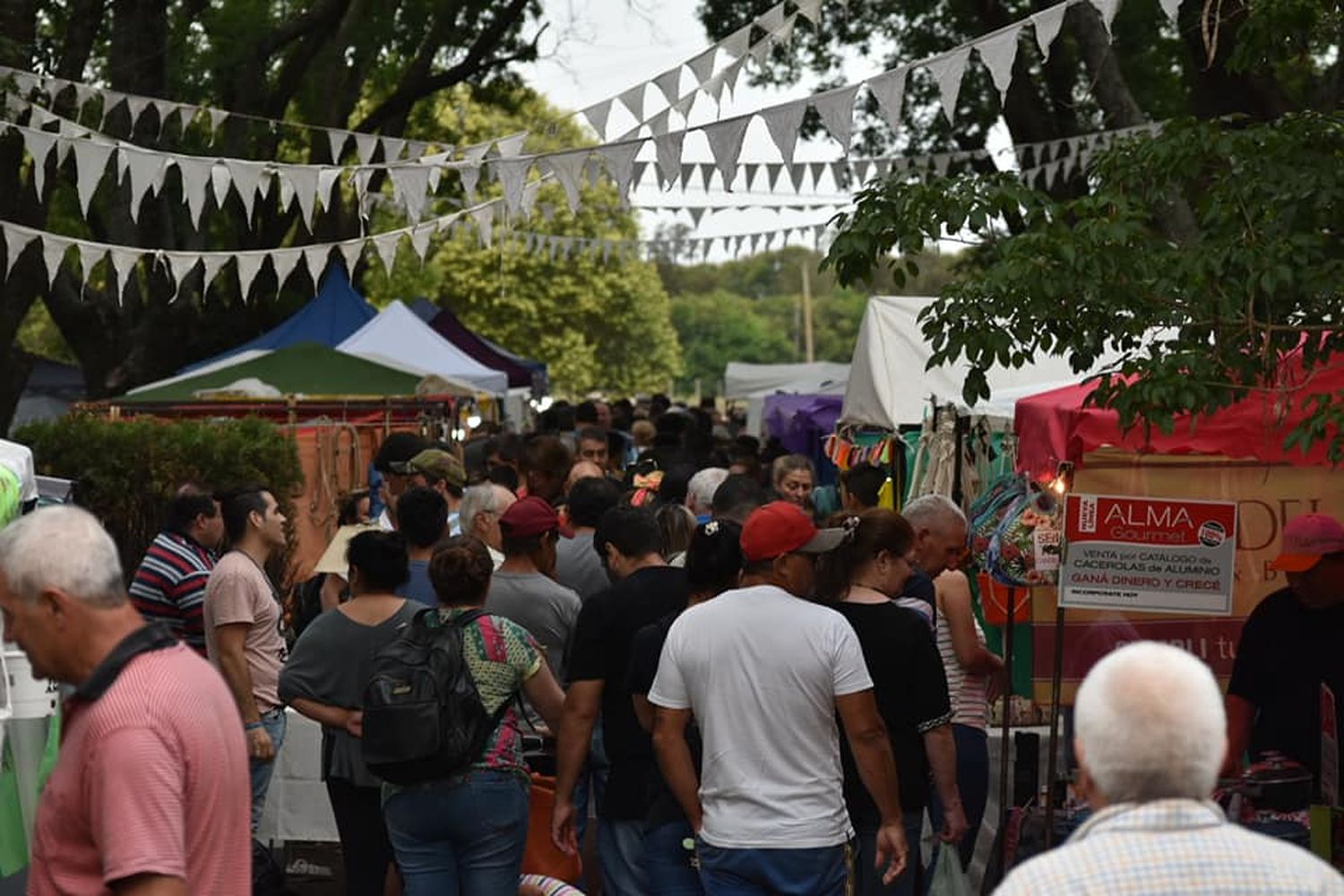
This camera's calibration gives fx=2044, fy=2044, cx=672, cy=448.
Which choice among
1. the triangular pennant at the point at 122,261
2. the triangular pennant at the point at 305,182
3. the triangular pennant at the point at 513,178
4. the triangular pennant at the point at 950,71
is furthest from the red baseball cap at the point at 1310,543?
the triangular pennant at the point at 122,261

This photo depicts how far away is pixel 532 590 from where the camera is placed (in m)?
7.77

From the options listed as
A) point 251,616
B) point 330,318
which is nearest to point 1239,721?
point 251,616

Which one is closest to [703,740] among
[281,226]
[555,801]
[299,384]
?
[555,801]

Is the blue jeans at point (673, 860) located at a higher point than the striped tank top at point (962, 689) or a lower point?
lower

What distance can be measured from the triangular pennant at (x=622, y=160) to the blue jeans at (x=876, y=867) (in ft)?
10.6

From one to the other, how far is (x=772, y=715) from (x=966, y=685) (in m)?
2.21

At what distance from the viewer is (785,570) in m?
6.05

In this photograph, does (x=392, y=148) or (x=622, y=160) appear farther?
(x=392, y=148)

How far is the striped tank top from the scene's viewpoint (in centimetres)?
789

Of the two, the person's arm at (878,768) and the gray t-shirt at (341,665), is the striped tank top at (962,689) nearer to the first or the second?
the person's arm at (878,768)

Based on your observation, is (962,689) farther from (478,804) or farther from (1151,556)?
(478,804)

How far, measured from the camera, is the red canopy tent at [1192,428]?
24.3ft

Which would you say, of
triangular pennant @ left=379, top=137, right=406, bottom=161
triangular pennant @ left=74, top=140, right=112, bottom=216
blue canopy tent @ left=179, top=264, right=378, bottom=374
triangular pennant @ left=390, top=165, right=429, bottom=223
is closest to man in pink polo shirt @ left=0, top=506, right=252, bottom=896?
triangular pennant @ left=390, top=165, right=429, bottom=223

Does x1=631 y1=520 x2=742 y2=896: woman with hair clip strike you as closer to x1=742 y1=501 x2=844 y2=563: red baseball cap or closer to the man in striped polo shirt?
x1=742 y1=501 x2=844 y2=563: red baseball cap
